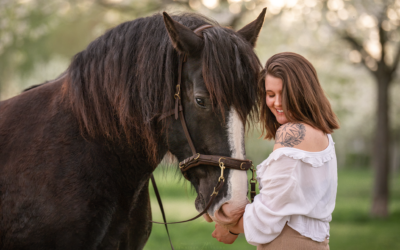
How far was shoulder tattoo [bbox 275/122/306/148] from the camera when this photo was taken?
1.90 m

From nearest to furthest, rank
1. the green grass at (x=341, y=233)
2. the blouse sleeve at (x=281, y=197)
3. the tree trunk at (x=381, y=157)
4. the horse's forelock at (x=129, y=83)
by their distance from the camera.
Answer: the blouse sleeve at (x=281, y=197) < the horse's forelock at (x=129, y=83) < the green grass at (x=341, y=233) < the tree trunk at (x=381, y=157)

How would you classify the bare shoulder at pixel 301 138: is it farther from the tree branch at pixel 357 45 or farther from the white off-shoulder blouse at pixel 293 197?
the tree branch at pixel 357 45

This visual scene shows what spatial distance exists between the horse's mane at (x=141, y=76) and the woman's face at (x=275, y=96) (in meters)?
0.10

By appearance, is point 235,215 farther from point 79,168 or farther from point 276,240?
point 79,168

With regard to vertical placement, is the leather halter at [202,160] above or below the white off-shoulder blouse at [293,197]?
above

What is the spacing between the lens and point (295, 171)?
72.1 inches

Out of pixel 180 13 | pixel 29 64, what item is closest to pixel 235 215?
pixel 180 13

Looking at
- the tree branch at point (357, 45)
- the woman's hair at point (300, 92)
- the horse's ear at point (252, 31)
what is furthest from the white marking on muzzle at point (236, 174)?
the tree branch at point (357, 45)

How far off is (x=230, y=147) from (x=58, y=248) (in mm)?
1247

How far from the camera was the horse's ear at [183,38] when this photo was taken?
210 centimetres

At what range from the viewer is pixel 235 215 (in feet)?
6.48

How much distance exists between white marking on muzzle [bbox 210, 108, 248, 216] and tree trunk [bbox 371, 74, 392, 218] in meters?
9.47

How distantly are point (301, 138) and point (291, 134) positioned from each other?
0.19 feet

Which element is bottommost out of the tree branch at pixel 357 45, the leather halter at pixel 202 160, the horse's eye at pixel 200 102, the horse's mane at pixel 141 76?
the tree branch at pixel 357 45
